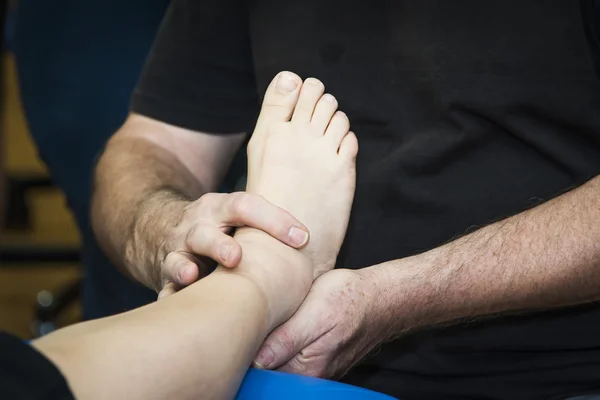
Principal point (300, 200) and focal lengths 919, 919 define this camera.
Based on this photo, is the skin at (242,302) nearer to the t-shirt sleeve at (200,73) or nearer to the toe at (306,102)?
the toe at (306,102)

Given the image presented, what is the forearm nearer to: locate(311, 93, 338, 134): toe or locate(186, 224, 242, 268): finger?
locate(186, 224, 242, 268): finger

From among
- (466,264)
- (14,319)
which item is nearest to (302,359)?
(466,264)

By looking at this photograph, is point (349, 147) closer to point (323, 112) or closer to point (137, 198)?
point (323, 112)

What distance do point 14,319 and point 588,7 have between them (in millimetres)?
2247

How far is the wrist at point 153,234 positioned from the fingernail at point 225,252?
0.43ft

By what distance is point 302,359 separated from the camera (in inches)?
36.7

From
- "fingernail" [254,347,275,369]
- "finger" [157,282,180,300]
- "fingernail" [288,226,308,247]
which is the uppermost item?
"fingernail" [288,226,308,247]

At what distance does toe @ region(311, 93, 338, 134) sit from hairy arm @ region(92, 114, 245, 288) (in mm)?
188

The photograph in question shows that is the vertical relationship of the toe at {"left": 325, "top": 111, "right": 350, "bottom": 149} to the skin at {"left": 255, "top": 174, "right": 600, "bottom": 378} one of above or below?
above

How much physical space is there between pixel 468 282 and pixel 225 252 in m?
0.27

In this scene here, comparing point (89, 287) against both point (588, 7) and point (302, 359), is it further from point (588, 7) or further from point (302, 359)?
point (588, 7)

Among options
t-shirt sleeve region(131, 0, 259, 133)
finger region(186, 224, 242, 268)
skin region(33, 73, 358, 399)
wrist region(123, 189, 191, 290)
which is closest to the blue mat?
skin region(33, 73, 358, 399)

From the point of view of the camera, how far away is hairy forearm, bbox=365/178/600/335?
0.97 metres

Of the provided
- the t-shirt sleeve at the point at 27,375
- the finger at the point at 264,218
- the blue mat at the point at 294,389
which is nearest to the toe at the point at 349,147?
the finger at the point at 264,218
